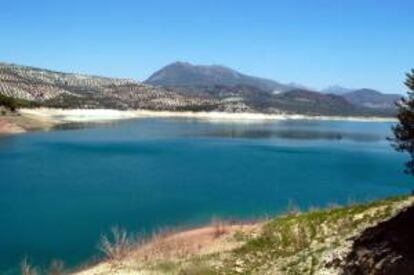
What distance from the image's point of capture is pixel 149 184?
208ft

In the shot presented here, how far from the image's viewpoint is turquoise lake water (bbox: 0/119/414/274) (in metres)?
40.4

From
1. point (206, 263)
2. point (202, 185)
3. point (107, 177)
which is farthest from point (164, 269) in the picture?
point (107, 177)

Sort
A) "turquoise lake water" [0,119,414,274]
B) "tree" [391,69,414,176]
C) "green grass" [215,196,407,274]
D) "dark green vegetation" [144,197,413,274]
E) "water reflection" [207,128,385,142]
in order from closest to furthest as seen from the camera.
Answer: "dark green vegetation" [144,197,413,274] → "green grass" [215,196,407,274] → "tree" [391,69,414,176] → "turquoise lake water" [0,119,414,274] → "water reflection" [207,128,385,142]

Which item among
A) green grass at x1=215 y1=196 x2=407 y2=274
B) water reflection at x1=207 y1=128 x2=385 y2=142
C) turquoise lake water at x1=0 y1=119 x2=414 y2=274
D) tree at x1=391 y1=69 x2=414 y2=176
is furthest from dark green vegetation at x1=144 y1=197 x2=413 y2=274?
water reflection at x1=207 y1=128 x2=385 y2=142

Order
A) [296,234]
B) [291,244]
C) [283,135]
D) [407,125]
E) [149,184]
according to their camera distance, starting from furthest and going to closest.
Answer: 1. [283,135]
2. [149,184]
3. [407,125]
4. [296,234]
5. [291,244]

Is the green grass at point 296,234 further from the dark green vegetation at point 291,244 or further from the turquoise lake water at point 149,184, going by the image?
the turquoise lake water at point 149,184

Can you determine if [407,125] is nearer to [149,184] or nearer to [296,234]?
[296,234]

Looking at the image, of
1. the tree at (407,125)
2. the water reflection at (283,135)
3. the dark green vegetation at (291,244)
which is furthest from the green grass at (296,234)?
the water reflection at (283,135)

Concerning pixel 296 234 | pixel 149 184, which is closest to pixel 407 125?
pixel 296 234

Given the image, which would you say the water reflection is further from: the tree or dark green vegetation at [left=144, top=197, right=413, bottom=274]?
dark green vegetation at [left=144, top=197, right=413, bottom=274]

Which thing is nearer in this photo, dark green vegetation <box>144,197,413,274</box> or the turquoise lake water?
dark green vegetation <box>144,197,413,274</box>

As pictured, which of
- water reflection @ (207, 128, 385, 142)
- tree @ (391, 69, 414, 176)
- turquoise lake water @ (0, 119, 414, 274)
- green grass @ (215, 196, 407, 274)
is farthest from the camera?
water reflection @ (207, 128, 385, 142)

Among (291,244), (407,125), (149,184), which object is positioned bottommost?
(149,184)

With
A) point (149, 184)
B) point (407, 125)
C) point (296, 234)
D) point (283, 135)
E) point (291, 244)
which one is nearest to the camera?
point (291, 244)
